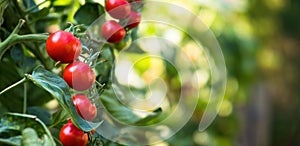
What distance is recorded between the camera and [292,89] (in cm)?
383

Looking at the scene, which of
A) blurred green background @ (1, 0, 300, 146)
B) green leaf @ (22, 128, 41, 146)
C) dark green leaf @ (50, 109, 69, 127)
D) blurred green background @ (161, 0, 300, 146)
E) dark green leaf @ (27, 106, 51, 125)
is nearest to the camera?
green leaf @ (22, 128, 41, 146)

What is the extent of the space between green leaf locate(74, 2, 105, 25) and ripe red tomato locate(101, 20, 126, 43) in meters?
0.06

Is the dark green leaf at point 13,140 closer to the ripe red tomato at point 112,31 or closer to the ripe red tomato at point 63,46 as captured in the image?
the ripe red tomato at point 63,46

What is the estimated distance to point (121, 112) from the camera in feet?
2.66

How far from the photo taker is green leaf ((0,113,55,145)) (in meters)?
0.56

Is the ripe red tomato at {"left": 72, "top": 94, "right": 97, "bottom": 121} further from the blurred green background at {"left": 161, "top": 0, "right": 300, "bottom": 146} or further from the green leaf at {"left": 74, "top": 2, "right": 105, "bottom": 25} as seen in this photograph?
the blurred green background at {"left": 161, "top": 0, "right": 300, "bottom": 146}

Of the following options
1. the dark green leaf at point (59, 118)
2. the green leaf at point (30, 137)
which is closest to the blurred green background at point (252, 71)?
the dark green leaf at point (59, 118)

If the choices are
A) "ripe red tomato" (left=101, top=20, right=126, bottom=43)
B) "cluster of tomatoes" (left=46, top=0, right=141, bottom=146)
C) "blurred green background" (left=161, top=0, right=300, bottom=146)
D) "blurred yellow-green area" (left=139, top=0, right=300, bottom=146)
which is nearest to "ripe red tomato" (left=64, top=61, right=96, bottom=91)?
"cluster of tomatoes" (left=46, top=0, right=141, bottom=146)

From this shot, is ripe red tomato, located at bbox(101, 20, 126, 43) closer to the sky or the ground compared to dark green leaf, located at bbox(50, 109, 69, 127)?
closer to the sky

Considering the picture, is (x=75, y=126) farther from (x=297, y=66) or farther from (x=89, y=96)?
(x=297, y=66)

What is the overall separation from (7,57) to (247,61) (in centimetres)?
175

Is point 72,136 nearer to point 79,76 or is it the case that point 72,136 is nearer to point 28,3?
point 79,76

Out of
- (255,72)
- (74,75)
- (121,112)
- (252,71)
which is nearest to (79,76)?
(74,75)

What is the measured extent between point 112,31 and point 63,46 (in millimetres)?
137
